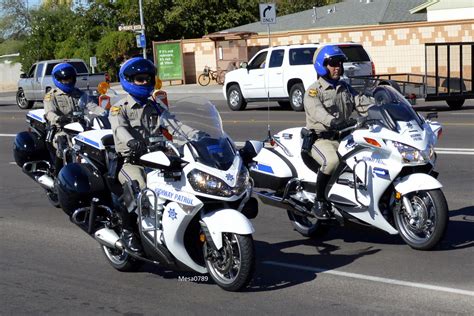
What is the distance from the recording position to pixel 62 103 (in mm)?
11812

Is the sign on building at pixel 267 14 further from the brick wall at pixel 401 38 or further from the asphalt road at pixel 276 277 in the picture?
the asphalt road at pixel 276 277

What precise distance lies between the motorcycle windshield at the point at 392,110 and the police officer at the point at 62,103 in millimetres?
4119

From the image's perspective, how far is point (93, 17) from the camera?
5812 cm

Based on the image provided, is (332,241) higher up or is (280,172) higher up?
(280,172)

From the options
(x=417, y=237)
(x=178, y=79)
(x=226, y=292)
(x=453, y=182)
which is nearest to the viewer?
(x=226, y=292)

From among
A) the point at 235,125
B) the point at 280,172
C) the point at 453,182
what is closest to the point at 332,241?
the point at 280,172

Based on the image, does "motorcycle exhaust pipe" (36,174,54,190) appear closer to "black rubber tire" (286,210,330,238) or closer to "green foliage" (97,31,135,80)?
"black rubber tire" (286,210,330,238)

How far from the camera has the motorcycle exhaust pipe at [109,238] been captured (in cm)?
758

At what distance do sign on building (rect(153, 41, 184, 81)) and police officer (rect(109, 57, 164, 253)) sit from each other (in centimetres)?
3917

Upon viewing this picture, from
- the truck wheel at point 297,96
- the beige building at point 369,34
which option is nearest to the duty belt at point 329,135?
the beige building at point 369,34

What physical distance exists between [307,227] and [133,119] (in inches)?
90.0

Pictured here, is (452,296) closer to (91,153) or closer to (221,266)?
(221,266)

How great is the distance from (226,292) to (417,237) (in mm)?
1986

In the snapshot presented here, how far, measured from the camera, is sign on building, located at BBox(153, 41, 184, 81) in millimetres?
46531
